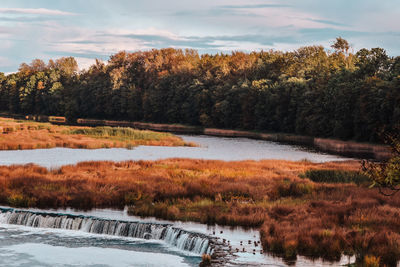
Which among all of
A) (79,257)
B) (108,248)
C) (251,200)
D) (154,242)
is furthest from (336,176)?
(79,257)

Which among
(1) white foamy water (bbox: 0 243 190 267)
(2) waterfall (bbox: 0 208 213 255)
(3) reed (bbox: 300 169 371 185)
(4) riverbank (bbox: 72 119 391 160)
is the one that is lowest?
(1) white foamy water (bbox: 0 243 190 267)

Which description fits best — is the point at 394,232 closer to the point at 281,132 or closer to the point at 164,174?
the point at 164,174

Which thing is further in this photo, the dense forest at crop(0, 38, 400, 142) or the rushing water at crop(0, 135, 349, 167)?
the dense forest at crop(0, 38, 400, 142)

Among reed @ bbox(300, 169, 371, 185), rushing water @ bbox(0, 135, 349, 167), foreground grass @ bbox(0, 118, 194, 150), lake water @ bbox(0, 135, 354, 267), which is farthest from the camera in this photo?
foreground grass @ bbox(0, 118, 194, 150)

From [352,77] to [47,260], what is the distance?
295ft

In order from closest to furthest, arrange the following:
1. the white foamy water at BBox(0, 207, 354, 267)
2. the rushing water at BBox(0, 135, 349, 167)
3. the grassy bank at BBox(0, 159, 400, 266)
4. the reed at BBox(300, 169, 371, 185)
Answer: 1. the white foamy water at BBox(0, 207, 354, 267)
2. the grassy bank at BBox(0, 159, 400, 266)
3. the reed at BBox(300, 169, 371, 185)
4. the rushing water at BBox(0, 135, 349, 167)

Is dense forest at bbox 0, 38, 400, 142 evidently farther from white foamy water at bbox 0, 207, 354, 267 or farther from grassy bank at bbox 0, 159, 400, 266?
white foamy water at bbox 0, 207, 354, 267

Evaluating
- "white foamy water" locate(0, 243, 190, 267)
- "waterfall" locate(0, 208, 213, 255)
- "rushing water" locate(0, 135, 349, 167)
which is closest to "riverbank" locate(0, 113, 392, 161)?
"rushing water" locate(0, 135, 349, 167)

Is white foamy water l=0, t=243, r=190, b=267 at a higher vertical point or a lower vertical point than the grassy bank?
lower

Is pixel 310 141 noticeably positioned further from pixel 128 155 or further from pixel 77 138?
pixel 128 155

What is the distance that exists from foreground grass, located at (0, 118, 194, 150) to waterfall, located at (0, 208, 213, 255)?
40.8m

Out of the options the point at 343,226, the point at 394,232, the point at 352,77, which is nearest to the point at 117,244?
the point at 343,226

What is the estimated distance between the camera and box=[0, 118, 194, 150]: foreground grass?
73.2 metres

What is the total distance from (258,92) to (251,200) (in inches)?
3947
